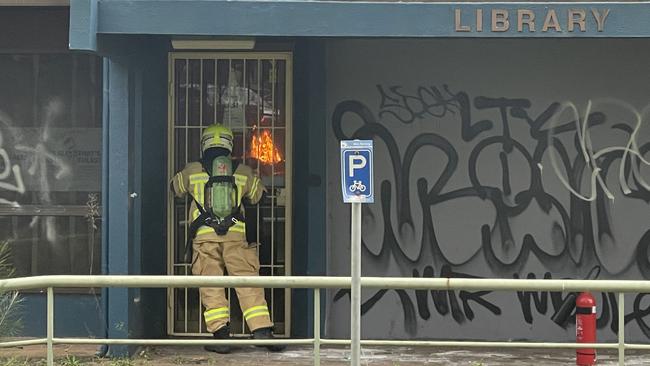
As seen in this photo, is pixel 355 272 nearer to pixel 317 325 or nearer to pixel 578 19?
pixel 317 325

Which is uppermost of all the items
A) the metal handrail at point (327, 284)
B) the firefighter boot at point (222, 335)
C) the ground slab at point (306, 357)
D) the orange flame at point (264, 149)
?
the orange flame at point (264, 149)

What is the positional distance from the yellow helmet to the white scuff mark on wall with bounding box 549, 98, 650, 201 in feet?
9.83

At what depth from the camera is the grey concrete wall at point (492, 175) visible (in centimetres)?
875

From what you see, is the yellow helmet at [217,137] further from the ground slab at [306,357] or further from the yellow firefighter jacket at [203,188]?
the ground slab at [306,357]

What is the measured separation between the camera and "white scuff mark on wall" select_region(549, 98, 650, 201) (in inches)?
343

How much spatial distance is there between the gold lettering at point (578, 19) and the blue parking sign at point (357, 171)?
2.58 m

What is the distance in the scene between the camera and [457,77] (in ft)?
29.0

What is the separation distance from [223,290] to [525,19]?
3.54 m

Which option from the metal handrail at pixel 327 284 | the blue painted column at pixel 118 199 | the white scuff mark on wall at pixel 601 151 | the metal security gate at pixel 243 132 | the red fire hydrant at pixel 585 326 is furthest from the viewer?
the metal security gate at pixel 243 132

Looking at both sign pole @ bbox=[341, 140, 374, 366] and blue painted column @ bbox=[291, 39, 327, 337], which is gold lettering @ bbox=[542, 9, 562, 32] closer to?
blue painted column @ bbox=[291, 39, 327, 337]

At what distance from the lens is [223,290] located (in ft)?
27.8

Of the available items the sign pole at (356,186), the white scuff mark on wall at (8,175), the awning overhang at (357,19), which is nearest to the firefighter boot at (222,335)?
the white scuff mark on wall at (8,175)

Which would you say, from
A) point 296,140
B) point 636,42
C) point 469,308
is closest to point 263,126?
point 296,140

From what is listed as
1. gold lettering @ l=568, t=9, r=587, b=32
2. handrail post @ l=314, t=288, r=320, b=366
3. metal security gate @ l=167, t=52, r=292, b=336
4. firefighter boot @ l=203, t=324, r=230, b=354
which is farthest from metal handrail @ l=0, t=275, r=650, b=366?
metal security gate @ l=167, t=52, r=292, b=336
